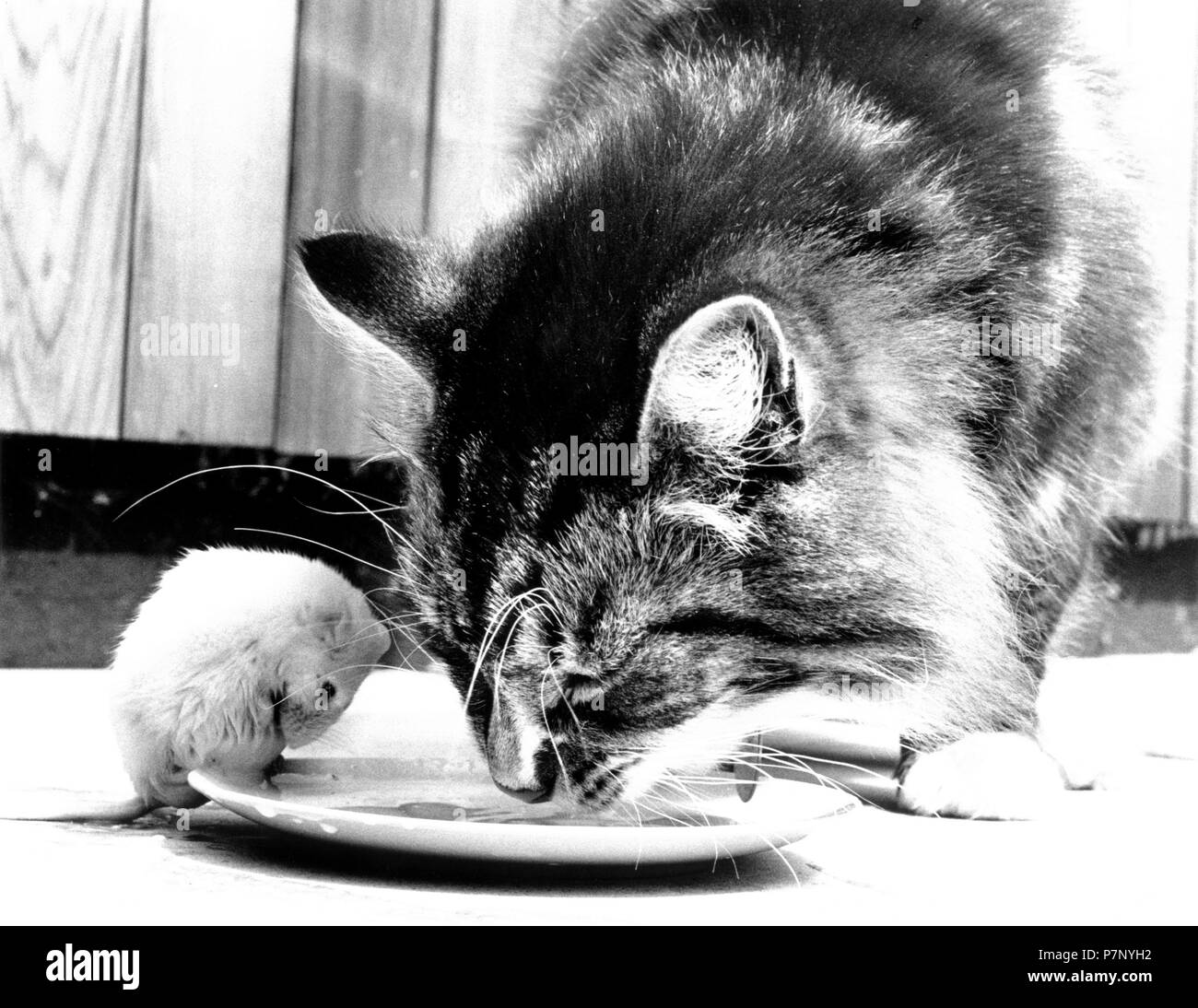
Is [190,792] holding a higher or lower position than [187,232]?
lower

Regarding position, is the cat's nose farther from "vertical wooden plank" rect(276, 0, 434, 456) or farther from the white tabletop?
"vertical wooden plank" rect(276, 0, 434, 456)

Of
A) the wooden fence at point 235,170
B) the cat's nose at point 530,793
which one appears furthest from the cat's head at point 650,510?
the wooden fence at point 235,170

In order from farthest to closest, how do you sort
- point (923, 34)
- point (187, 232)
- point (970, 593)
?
point (187, 232)
point (923, 34)
point (970, 593)

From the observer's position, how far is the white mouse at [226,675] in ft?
3.81

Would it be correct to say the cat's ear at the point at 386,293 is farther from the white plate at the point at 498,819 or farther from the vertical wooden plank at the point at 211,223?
the vertical wooden plank at the point at 211,223

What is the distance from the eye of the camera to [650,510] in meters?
1.09

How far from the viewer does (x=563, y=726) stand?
109 centimetres

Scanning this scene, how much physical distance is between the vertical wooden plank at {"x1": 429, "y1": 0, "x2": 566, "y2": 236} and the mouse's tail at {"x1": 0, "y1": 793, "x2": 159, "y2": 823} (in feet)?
3.65

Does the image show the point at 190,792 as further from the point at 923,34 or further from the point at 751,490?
the point at 923,34

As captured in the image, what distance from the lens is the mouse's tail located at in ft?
3.83

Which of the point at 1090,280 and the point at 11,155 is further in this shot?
the point at 11,155
